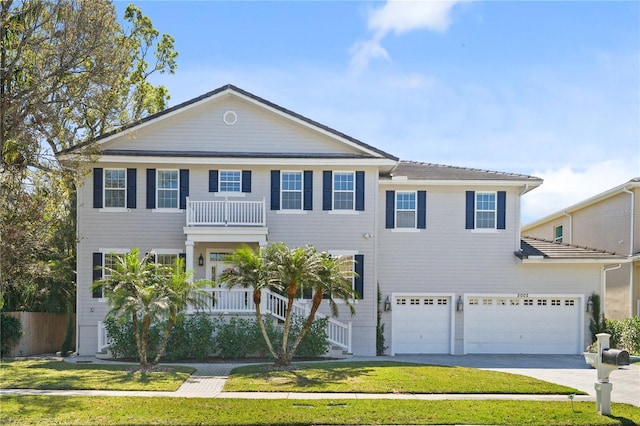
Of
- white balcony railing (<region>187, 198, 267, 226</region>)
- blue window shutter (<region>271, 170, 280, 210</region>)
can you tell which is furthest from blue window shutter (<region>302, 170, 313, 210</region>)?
white balcony railing (<region>187, 198, 267, 226</region>)

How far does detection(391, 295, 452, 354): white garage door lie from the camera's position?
2328cm

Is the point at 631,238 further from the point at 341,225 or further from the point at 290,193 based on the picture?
the point at 290,193

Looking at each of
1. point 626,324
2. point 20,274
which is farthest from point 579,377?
point 20,274

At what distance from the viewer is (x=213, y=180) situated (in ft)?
73.6

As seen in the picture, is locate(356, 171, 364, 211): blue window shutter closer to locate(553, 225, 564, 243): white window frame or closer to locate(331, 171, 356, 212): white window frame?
locate(331, 171, 356, 212): white window frame

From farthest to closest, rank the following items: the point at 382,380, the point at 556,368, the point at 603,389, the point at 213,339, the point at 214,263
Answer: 1. the point at 214,263
2. the point at 213,339
3. the point at 556,368
4. the point at 382,380
5. the point at 603,389

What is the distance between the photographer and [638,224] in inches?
1026

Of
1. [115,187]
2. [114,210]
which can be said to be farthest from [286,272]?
[115,187]

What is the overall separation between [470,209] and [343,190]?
183 inches

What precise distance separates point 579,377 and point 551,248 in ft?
24.6

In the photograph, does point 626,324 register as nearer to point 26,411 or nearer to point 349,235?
point 349,235

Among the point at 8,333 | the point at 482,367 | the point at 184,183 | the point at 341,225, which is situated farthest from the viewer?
the point at 341,225

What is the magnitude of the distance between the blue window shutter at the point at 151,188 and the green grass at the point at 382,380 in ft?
23.5

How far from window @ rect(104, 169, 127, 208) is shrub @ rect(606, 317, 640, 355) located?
17.4 metres
